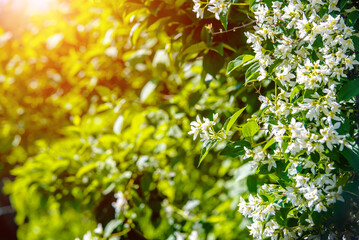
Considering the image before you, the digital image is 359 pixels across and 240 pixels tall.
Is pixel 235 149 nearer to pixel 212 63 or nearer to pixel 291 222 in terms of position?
pixel 291 222

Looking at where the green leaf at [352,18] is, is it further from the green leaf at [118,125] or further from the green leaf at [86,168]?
the green leaf at [86,168]

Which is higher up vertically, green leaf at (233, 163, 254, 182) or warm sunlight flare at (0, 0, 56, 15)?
warm sunlight flare at (0, 0, 56, 15)

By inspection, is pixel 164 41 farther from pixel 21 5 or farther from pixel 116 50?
pixel 21 5

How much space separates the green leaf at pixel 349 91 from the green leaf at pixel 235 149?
30cm

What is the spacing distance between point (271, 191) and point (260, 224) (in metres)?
0.11

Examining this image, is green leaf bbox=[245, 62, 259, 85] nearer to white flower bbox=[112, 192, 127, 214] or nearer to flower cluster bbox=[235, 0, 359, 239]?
flower cluster bbox=[235, 0, 359, 239]

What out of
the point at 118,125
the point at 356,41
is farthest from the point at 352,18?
the point at 118,125

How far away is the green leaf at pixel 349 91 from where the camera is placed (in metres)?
0.98

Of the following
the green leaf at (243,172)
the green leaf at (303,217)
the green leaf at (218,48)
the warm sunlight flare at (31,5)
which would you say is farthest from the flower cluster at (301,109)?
the warm sunlight flare at (31,5)

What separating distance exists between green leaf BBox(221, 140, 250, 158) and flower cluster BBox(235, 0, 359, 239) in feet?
0.11

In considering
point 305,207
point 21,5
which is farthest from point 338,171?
point 21,5

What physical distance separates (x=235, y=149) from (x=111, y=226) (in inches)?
42.5

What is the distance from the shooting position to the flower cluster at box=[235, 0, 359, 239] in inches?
39.9

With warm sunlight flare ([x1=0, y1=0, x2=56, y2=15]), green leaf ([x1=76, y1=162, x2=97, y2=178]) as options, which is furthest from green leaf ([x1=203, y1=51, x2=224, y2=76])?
warm sunlight flare ([x1=0, y1=0, x2=56, y2=15])
